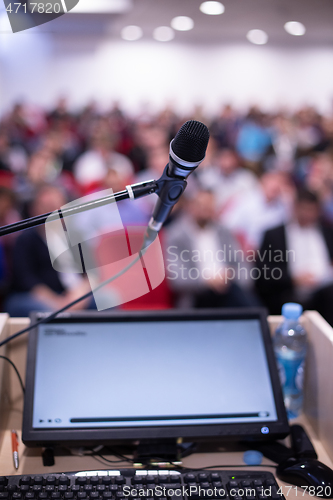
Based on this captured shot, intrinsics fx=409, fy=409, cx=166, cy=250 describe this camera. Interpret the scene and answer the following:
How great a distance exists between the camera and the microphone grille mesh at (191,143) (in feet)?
1.83

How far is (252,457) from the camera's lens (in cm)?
82

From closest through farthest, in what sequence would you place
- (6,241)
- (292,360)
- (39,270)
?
1. (292,360)
2. (39,270)
3. (6,241)

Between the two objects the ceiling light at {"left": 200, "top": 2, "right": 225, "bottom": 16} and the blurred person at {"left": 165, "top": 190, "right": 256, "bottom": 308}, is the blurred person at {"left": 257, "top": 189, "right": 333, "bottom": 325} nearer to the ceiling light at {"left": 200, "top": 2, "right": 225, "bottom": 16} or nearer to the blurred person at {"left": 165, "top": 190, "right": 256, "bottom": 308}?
the blurred person at {"left": 165, "top": 190, "right": 256, "bottom": 308}

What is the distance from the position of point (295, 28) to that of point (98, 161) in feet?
6.15

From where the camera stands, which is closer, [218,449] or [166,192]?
[166,192]

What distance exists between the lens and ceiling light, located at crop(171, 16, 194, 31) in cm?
316

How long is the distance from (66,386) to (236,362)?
358 millimetres

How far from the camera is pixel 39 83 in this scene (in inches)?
127

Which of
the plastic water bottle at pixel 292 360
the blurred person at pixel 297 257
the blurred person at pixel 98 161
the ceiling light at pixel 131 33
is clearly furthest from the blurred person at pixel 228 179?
the plastic water bottle at pixel 292 360

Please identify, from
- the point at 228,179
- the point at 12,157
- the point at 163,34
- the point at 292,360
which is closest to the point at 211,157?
the point at 228,179

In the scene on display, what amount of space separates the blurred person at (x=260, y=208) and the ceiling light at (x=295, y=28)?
116cm

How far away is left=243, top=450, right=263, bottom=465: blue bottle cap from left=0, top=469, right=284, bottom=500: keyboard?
0.27 feet

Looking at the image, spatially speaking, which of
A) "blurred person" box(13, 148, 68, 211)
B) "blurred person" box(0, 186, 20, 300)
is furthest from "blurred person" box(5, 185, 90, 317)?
"blurred person" box(13, 148, 68, 211)

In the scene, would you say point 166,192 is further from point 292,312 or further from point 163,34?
point 163,34
